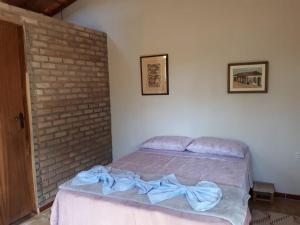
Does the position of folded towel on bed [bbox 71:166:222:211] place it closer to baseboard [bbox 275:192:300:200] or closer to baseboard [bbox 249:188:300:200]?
baseboard [bbox 249:188:300:200]

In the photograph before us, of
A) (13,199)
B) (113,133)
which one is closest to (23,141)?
(13,199)

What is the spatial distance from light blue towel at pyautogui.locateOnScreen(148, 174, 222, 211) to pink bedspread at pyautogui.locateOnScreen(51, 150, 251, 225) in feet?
0.26

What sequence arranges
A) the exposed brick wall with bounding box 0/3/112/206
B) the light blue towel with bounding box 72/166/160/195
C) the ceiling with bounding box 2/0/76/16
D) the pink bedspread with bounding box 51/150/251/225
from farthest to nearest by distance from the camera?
the ceiling with bounding box 2/0/76/16 < the exposed brick wall with bounding box 0/3/112/206 < the light blue towel with bounding box 72/166/160/195 < the pink bedspread with bounding box 51/150/251/225

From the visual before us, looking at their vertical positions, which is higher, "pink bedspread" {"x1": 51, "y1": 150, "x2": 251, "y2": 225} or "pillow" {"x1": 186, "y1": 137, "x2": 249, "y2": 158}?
"pillow" {"x1": 186, "y1": 137, "x2": 249, "y2": 158}

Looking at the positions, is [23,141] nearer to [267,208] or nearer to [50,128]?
[50,128]

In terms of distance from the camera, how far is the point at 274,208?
2.61 metres

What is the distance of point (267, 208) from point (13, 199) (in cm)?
261

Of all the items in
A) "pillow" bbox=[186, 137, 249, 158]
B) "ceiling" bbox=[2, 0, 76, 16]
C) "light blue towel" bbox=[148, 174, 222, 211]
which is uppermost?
"ceiling" bbox=[2, 0, 76, 16]

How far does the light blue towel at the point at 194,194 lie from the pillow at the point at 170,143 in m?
1.14

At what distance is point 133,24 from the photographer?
11.2 feet

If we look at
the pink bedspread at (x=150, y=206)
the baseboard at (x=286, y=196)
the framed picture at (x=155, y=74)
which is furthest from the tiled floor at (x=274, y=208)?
the framed picture at (x=155, y=74)

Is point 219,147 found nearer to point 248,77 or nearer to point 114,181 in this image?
point 248,77

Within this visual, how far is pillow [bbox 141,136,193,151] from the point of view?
2906 mm

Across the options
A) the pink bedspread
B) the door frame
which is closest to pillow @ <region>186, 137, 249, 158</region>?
the pink bedspread
